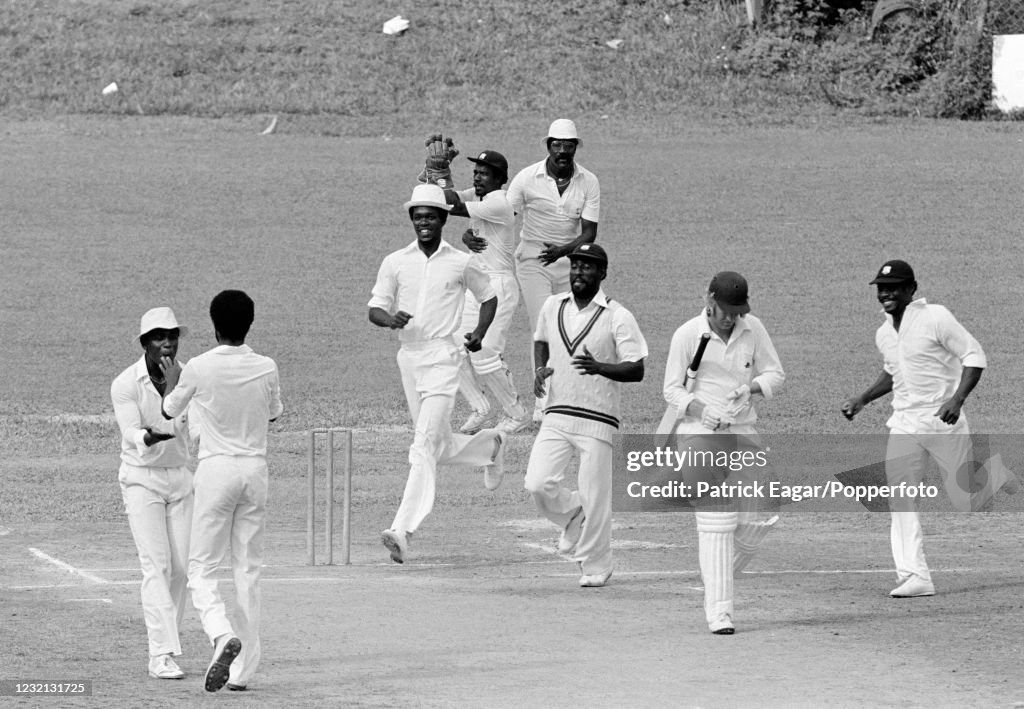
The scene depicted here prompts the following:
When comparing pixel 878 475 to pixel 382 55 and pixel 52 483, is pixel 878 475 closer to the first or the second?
pixel 52 483

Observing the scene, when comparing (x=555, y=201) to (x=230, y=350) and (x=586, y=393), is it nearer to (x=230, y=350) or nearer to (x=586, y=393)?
(x=586, y=393)

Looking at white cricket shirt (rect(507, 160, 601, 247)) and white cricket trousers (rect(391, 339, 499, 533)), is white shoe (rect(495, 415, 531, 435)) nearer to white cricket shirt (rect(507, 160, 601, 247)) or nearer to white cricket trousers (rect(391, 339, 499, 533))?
white cricket shirt (rect(507, 160, 601, 247))

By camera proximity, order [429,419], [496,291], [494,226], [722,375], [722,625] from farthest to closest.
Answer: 1. [496,291]
2. [494,226]
3. [429,419]
4. [722,375]
5. [722,625]

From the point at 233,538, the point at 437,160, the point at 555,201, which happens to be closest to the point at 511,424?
the point at 555,201

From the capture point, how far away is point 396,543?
463 inches

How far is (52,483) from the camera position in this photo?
51.5ft

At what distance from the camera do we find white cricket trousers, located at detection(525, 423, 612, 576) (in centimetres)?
1134

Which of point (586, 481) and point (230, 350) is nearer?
point (230, 350)

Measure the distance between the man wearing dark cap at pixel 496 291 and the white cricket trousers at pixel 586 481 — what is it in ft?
13.4

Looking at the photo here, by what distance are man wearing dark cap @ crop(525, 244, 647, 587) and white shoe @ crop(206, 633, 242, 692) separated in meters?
3.30

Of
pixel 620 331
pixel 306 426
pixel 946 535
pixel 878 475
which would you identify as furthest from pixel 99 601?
pixel 306 426

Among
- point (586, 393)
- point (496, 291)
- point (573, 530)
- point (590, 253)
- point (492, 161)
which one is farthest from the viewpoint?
point (496, 291)

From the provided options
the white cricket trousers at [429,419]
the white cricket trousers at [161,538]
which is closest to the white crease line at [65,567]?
the white cricket trousers at [429,419]

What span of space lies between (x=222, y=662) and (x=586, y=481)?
3.45 meters
